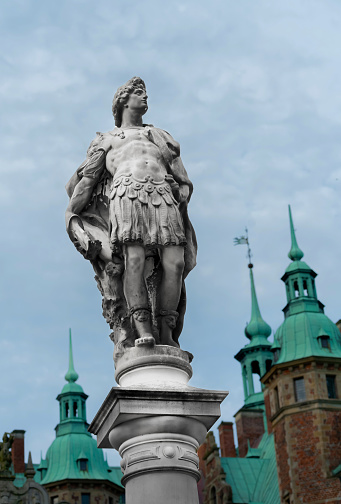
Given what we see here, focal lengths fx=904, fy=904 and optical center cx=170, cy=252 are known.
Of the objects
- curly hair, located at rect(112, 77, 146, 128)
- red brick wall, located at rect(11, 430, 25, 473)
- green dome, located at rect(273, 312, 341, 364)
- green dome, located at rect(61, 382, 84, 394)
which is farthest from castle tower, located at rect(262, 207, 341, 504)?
curly hair, located at rect(112, 77, 146, 128)

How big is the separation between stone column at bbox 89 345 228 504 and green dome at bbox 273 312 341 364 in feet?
116

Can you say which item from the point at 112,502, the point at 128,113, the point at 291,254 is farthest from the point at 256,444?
the point at 128,113

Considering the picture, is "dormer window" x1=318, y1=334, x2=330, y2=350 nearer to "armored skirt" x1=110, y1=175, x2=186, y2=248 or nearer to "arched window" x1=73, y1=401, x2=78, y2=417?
"arched window" x1=73, y1=401, x2=78, y2=417

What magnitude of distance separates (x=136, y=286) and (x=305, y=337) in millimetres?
36521

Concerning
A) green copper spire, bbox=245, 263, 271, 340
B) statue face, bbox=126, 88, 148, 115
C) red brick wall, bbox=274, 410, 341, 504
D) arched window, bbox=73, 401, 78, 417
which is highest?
green copper spire, bbox=245, 263, 271, 340

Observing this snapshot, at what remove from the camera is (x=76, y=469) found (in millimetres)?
52906

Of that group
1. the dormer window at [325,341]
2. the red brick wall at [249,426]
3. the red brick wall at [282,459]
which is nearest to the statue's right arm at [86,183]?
the red brick wall at [282,459]

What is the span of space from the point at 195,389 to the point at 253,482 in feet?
146

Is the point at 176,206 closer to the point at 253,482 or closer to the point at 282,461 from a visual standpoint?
the point at 282,461

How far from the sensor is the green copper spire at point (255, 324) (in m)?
71.4

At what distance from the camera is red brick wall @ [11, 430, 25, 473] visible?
60688mm

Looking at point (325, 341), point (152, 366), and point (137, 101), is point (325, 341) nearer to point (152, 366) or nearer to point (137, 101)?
point (137, 101)

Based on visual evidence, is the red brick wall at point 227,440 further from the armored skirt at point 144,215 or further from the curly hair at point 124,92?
the armored skirt at point 144,215

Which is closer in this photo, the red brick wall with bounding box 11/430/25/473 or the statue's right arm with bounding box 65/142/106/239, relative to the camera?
the statue's right arm with bounding box 65/142/106/239
